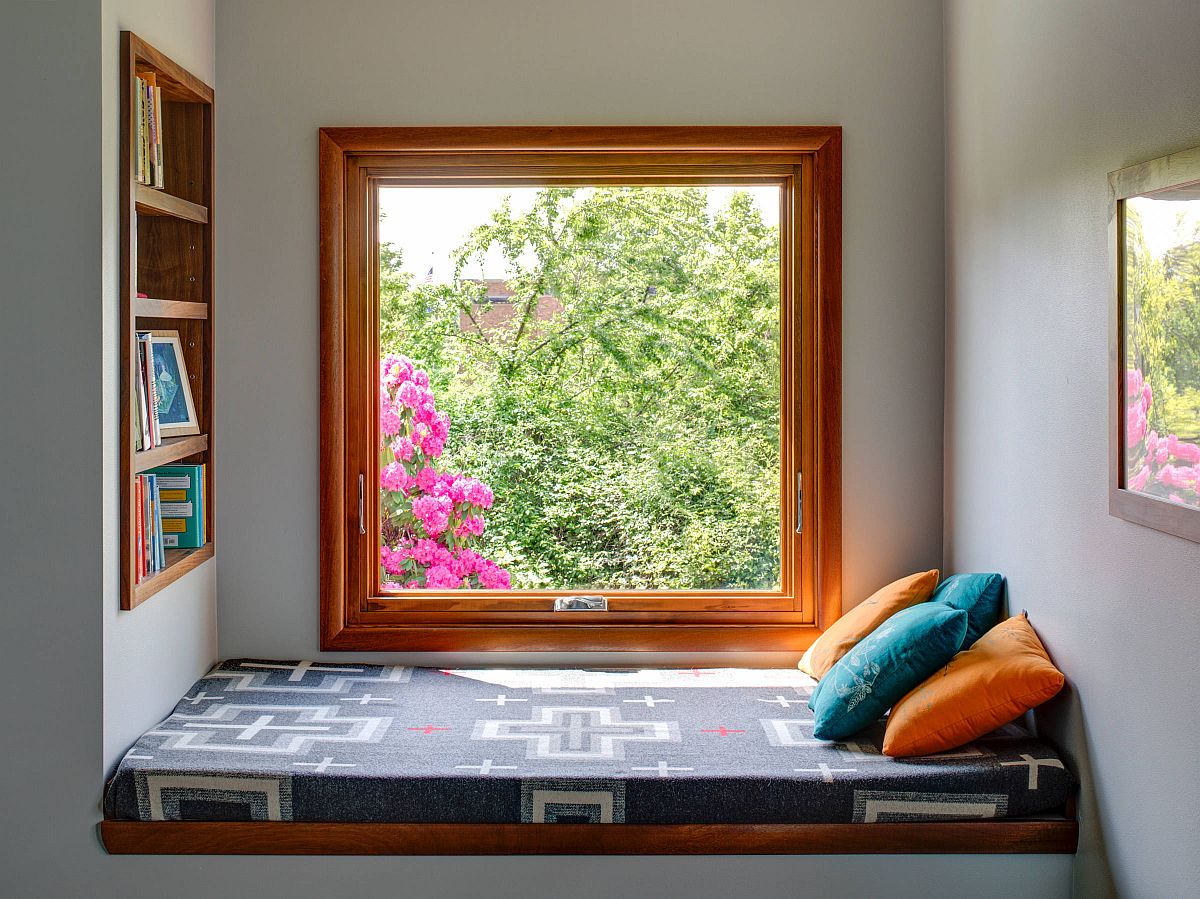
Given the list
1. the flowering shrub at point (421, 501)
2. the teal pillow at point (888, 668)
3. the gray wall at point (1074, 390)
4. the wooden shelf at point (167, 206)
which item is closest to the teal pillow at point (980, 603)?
the gray wall at point (1074, 390)

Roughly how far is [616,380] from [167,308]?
1.15 metres

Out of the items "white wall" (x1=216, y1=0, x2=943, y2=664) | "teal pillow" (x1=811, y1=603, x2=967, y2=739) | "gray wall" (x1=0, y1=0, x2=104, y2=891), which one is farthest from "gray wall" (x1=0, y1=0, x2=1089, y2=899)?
"teal pillow" (x1=811, y1=603, x2=967, y2=739)

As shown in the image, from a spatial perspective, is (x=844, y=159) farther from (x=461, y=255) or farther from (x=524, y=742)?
(x=524, y=742)

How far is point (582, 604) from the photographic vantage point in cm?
307

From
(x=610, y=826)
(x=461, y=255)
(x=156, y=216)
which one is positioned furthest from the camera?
(x=461, y=255)

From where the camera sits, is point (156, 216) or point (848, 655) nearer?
point (848, 655)

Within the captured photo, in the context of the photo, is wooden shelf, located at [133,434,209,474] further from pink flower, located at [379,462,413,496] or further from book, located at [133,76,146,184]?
book, located at [133,76,146,184]

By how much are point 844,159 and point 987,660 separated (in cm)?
137

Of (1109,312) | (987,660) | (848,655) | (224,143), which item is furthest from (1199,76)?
(224,143)

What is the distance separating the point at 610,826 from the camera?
229 centimetres

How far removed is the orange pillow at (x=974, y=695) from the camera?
2271 mm

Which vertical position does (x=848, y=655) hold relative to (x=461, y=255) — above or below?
below

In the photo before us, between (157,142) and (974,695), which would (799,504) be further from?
(157,142)

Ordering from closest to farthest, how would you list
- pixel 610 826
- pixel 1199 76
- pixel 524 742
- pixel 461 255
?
1. pixel 1199 76
2. pixel 610 826
3. pixel 524 742
4. pixel 461 255
